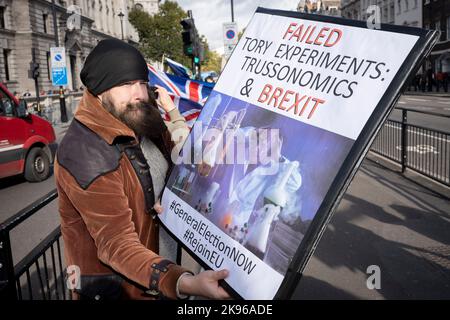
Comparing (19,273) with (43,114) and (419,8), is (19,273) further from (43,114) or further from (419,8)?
(419,8)

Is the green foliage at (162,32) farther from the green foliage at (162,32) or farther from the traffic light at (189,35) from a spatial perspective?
the traffic light at (189,35)

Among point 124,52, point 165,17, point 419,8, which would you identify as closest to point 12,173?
point 124,52

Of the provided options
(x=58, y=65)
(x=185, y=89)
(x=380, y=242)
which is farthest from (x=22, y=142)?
(x=58, y=65)

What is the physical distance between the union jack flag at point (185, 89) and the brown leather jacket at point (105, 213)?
3.74 meters

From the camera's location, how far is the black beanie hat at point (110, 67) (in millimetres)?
1772

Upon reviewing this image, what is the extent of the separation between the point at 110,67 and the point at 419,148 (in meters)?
7.25

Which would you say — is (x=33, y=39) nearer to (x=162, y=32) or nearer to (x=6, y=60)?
(x=6, y=60)

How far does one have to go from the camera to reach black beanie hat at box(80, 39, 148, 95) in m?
1.77

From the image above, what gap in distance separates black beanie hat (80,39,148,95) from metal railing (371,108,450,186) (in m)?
5.85

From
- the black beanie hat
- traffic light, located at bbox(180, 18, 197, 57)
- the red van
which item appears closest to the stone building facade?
traffic light, located at bbox(180, 18, 197, 57)

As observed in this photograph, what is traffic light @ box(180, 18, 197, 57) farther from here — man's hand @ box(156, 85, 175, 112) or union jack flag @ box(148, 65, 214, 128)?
man's hand @ box(156, 85, 175, 112)

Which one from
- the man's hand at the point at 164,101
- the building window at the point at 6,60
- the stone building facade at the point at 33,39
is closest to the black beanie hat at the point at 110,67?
the man's hand at the point at 164,101

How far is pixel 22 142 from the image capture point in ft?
30.5
